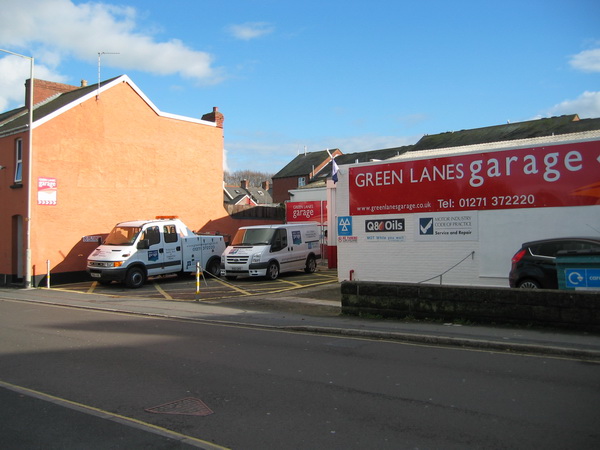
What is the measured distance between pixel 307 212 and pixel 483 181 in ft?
52.6

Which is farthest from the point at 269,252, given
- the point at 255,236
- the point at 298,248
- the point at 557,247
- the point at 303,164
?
the point at 303,164

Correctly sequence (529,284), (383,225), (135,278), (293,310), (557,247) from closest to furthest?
1. (557,247)
2. (529,284)
3. (293,310)
4. (383,225)
5. (135,278)

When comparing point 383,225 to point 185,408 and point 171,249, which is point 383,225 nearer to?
point 171,249

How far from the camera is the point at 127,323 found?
1146cm

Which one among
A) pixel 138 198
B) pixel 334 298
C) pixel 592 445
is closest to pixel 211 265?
pixel 138 198

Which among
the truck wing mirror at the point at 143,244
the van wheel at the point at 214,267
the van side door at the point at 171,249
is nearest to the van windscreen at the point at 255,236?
the van wheel at the point at 214,267

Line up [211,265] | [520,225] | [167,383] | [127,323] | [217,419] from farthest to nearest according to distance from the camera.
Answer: [211,265]
[520,225]
[127,323]
[167,383]
[217,419]

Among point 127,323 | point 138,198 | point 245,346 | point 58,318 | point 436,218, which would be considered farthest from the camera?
point 138,198

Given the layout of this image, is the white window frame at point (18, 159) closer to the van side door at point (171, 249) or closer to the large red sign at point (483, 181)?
the van side door at point (171, 249)

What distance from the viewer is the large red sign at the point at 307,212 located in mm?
29766

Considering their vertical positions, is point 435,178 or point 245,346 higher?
point 435,178

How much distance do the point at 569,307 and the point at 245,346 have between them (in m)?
5.99

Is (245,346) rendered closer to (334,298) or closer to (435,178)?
(334,298)

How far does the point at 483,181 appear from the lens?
1500 cm
